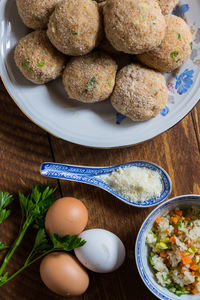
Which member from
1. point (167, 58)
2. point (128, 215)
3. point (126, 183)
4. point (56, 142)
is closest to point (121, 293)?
point (128, 215)

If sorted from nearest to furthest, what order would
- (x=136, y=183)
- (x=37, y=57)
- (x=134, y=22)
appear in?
1. (x=134, y=22)
2. (x=37, y=57)
3. (x=136, y=183)

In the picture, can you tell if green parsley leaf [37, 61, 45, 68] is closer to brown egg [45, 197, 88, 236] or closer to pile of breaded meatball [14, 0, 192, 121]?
pile of breaded meatball [14, 0, 192, 121]

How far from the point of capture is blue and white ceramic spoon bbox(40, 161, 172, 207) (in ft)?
3.83

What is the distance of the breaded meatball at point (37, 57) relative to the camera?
1.06 m

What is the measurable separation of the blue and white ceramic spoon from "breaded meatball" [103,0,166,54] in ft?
1.35

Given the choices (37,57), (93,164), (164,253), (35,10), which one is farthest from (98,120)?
(164,253)

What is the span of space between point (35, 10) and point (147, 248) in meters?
0.84

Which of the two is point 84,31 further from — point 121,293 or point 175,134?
point 121,293

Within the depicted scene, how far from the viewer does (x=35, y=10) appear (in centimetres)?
104

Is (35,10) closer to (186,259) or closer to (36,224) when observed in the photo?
(36,224)

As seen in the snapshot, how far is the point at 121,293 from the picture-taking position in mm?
1234

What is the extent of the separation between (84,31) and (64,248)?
674 millimetres

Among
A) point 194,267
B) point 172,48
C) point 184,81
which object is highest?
point 172,48

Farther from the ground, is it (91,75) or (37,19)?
(37,19)
